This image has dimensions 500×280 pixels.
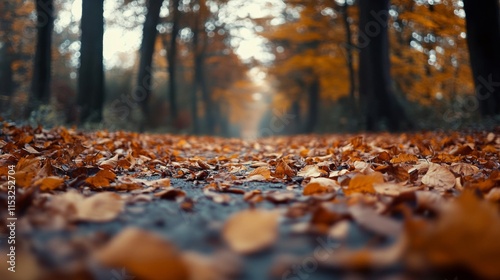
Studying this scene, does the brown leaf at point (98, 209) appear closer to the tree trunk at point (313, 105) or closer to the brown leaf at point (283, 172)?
the brown leaf at point (283, 172)

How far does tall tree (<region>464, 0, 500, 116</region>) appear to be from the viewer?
22.1 ft

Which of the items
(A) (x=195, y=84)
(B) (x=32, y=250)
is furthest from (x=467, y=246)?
(A) (x=195, y=84)

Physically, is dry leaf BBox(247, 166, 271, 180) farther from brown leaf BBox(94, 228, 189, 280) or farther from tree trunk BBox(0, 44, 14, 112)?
tree trunk BBox(0, 44, 14, 112)

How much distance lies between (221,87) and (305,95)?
21.4ft

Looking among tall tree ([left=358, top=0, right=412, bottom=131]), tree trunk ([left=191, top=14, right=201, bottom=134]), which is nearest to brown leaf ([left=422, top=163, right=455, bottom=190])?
tall tree ([left=358, top=0, right=412, bottom=131])

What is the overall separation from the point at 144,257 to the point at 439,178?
1557mm

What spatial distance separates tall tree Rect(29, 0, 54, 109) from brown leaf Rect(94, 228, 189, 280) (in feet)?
25.9

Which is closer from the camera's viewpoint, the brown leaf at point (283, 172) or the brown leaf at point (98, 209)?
the brown leaf at point (98, 209)

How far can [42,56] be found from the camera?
7832mm

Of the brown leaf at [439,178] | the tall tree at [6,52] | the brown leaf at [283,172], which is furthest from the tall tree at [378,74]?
the tall tree at [6,52]

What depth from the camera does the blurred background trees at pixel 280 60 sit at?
783cm

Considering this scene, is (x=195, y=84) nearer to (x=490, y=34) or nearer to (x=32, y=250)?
(x=490, y=34)

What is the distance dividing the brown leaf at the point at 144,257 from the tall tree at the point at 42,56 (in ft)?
25.9

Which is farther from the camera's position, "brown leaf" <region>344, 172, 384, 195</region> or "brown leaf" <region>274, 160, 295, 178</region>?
"brown leaf" <region>274, 160, 295, 178</region>
